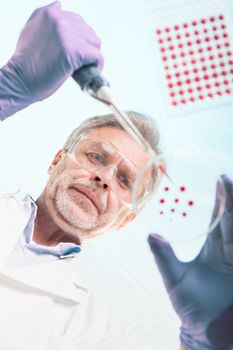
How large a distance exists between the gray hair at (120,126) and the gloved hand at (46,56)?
0.15 meters

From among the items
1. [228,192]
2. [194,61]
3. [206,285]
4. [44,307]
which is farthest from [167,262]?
[194,61]

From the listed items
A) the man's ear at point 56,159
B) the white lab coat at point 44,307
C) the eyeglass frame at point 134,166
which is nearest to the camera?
the white lab coat at point 44,307

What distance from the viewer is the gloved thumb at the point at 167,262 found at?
112 centimetres

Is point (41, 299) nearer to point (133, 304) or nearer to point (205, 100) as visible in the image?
point (133, 304)

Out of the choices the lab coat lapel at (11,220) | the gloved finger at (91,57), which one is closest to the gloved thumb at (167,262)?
the lab coat lapel at (11,220)

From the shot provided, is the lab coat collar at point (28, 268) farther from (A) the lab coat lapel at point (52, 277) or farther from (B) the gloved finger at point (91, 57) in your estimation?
(B) the gloved finger at point (91, 57)

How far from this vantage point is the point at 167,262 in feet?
3.69

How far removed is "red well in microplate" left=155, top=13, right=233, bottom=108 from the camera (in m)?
1.18

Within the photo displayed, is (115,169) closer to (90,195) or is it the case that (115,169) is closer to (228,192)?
(90,195)

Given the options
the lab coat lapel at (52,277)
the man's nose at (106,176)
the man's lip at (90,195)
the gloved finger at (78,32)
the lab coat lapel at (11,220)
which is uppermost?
the gloved finger at (78,32)

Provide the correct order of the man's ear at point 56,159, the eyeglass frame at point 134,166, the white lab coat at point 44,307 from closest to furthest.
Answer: the white lab coat at point 44,307, the eyeglass frame at point 134,166, the man's ear at point 56,159

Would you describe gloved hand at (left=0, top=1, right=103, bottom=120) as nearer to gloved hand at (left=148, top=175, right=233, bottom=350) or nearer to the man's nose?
the man's nose

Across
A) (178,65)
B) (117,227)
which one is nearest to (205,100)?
(178,65)

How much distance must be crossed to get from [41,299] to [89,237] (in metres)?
0.24
